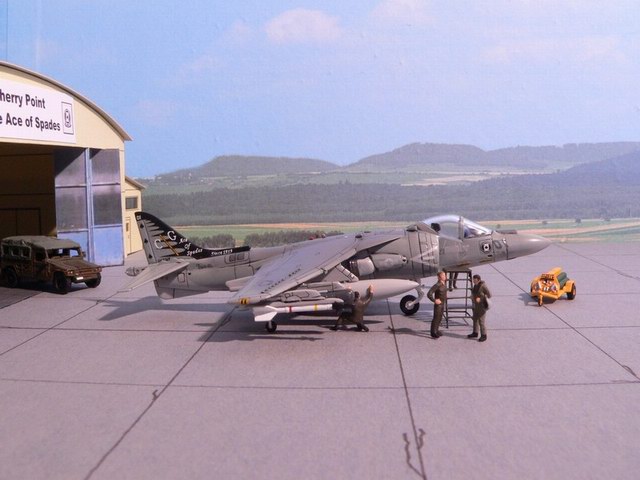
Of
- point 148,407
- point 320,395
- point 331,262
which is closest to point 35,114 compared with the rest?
point 331,262

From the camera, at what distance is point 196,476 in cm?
774

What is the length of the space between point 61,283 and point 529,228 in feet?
84.7

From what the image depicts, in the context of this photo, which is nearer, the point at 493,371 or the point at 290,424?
the point at 290,424

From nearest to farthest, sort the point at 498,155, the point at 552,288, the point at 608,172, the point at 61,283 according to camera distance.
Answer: the point at 552,288 < the point at 61,283 < the point at 608,172 < the point at 498,155

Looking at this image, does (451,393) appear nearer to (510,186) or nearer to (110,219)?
(110,219)

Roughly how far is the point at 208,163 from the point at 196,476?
113 ft

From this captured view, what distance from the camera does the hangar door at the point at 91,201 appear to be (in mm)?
23891

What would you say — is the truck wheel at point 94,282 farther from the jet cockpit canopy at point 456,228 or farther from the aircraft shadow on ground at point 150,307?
the jet cockpit canopy at point 456,228

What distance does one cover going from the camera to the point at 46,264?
20.3m

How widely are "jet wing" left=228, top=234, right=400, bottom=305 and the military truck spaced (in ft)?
25.1

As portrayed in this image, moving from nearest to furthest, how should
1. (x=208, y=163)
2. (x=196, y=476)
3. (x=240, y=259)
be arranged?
Answer: (x=196, y=476) → (x=240, y=259) → (x=208, y=163)

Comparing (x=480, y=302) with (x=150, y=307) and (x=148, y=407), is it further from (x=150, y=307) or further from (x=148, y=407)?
(x=150, y=307)

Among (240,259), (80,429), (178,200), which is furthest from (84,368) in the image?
(178,200)

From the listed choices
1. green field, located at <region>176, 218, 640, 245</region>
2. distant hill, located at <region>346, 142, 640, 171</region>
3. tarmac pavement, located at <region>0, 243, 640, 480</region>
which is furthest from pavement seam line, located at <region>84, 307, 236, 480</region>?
distant hill, located at <region>346, 142, 640, 171</region>
